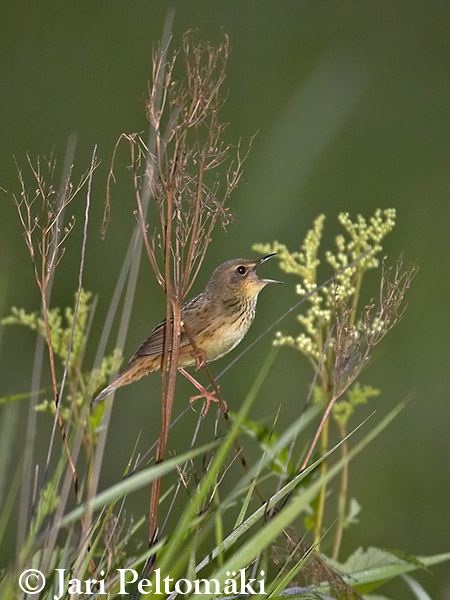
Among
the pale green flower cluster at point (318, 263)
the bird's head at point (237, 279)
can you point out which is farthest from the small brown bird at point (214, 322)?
the pale green flower cluster at point (318, 263)

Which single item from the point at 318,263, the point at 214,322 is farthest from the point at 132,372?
the point at 318,263

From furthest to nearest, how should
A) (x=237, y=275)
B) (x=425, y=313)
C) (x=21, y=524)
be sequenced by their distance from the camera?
(x=425, y=313)
(x=237, y=275)
(x=21, y=524)

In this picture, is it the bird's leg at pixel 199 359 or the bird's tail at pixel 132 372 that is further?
the bird's tail at pixel 132 372

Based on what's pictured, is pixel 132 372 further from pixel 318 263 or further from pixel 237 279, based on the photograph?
pixel 318 263

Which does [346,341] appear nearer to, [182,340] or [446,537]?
[182,340]

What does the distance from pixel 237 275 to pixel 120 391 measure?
1.41m

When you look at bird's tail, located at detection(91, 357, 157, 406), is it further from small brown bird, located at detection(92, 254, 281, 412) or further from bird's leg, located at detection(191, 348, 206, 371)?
bird's leg, located at detection(191, 348, 206, 371)

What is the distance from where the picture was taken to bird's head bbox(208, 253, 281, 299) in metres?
1.54

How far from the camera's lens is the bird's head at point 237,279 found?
1.54m

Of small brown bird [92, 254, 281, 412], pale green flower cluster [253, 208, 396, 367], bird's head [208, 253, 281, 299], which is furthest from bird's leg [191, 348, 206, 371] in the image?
pale green flower cluster [253, 208, 396, 367]

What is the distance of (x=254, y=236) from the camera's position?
2586 millimetres

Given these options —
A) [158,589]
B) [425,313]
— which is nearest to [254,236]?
[425,313]

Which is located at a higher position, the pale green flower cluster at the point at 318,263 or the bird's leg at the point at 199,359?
the pale green flower cluster at the point at 318,263

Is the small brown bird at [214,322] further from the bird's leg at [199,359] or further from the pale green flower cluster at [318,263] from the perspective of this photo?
the pale green flower cluster at [318,263]
